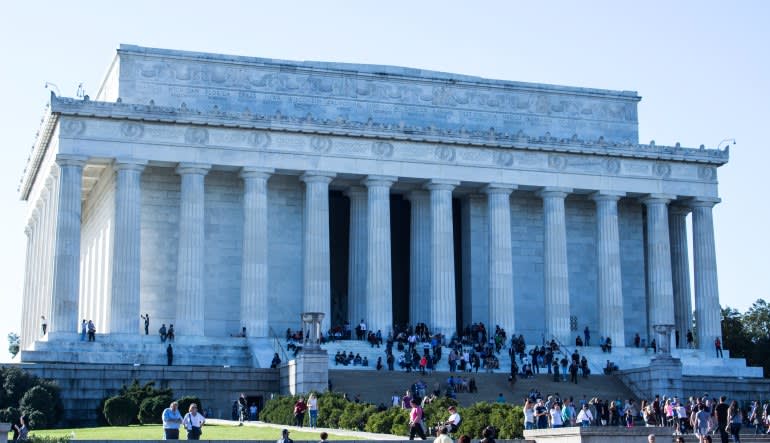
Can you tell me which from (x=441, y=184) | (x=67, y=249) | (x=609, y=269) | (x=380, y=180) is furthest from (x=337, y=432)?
(x=609, y=269)

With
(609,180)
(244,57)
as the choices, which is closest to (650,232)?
(609,180)

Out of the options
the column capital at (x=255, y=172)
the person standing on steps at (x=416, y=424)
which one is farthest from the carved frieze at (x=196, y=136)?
the person standing on steps at (x=416, y=424)

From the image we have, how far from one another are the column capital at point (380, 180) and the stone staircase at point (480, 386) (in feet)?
41.1

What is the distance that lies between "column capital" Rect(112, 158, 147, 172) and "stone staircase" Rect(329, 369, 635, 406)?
600 inches

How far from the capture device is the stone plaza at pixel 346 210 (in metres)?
66.4

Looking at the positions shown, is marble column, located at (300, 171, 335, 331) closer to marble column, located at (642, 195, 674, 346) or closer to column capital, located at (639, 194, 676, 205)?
column capital, located at (639, 194, 676, 205)

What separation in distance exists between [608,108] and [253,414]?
114ft

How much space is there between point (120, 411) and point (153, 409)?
2.09 metres

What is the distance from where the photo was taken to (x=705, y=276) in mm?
75562

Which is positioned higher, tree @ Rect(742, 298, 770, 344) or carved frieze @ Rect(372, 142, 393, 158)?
carved frieze @ Rect(372, 142, 393, 158)

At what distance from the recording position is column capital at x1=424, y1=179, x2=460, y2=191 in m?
71.4

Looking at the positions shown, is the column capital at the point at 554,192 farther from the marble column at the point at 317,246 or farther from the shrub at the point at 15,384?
the shrub at the point at 15,384

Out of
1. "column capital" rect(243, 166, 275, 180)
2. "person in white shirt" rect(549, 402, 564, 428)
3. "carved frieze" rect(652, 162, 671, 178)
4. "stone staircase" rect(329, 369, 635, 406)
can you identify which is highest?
"carved frieze" rect(652, 162, 671, 178)

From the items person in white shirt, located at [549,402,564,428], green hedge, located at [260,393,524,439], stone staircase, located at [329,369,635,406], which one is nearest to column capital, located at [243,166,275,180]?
stone staircase, located at [329,369,635,406]
